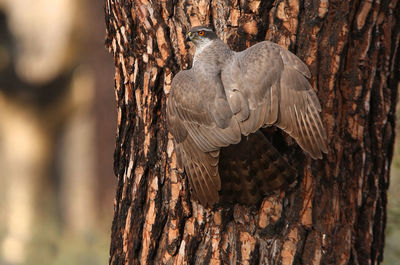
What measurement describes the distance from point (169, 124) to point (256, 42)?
0.58m

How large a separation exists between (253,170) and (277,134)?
9.1 inches

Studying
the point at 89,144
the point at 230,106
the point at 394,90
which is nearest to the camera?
the point at 230,106

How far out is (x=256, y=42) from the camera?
128 inches

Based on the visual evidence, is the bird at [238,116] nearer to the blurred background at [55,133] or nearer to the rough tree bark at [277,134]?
the rough tree bark at [277,134]

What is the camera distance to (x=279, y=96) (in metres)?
3.15

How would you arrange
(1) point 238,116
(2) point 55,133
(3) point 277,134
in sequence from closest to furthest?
(1) point 238,116 → (3) point 277,134 → (2) point 55,133

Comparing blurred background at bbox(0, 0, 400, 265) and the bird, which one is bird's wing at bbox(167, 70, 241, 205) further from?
blurred background at bbox(0, 0, 400, 265)

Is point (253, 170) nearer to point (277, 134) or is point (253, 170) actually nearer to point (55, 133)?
point (277, 134)

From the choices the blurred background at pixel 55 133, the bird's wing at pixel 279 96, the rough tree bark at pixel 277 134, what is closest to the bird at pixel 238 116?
the bird's wing at pixel 279 96

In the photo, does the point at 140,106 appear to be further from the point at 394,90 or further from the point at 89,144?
the point at 89,144

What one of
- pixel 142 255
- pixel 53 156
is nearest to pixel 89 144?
pixel 53 156

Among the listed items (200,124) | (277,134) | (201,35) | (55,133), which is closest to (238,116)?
(200,124)

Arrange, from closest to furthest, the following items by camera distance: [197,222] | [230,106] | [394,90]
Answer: [230,106] < [197,222] < [394,90]

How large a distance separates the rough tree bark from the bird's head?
0.10m
